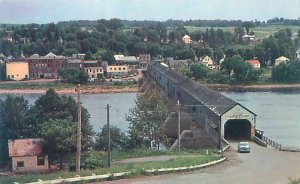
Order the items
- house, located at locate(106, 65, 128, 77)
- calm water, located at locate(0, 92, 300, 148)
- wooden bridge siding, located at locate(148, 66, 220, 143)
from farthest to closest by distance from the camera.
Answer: house, located at locate(106, 65, 128, 77) < calm water, located at locate(0, 92, 300, 148) < wooden bridge siding, located at locate(148, 66, 220, 143)

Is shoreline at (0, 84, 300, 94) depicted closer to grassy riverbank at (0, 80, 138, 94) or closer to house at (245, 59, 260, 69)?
grassy riverbank at (0, 80, 138, 94)

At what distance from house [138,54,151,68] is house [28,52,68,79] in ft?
18.5

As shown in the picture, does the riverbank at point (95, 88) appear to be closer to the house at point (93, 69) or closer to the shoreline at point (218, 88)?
the shoreline at point (218, 88)

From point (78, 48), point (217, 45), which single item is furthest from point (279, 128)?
point (217, 45)

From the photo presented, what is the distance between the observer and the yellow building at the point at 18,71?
22.6 meters

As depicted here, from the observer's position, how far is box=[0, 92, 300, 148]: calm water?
1016 centimetres

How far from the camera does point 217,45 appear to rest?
34656 millimetres

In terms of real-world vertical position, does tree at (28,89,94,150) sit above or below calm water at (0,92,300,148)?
above

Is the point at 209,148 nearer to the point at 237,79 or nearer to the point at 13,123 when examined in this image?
the point at 13,123

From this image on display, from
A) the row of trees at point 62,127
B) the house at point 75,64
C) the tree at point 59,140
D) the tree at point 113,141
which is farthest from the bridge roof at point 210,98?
the house at point 75,64

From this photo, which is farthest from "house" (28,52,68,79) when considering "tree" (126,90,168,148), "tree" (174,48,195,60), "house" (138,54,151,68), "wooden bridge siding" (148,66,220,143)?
"tree" (126,90,168,148)

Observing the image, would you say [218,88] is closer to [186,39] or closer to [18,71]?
[18,71]

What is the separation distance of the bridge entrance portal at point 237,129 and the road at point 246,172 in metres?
1.57

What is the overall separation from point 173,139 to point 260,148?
1.86 m
